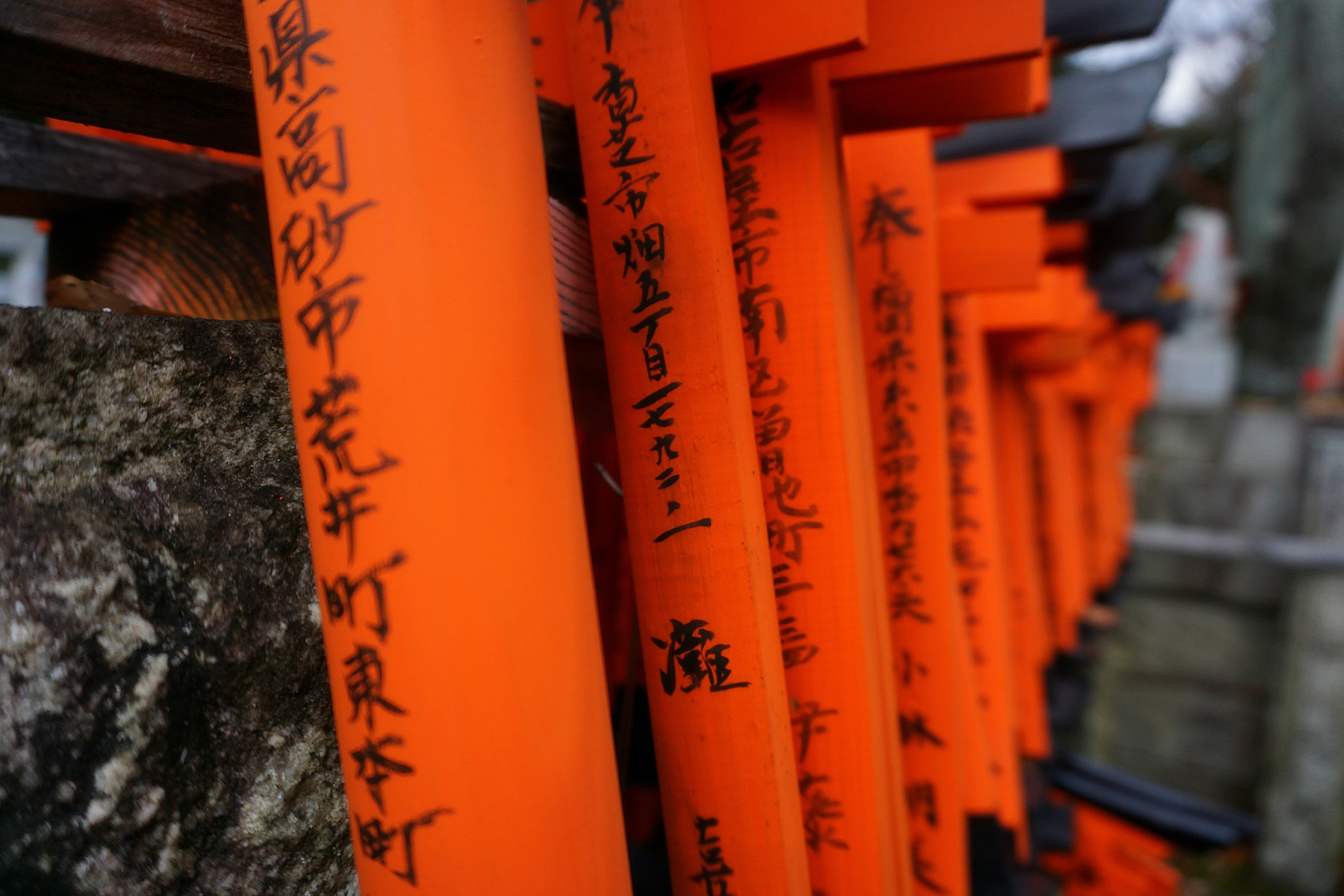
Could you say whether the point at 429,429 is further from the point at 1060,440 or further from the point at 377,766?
the point at 1060,440

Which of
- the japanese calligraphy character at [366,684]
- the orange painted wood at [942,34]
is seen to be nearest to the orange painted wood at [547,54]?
the orange painted wood at [942,34]

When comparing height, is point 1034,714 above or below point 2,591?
below

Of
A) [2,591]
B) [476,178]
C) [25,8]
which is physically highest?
[25,8]

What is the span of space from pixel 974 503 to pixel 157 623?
2.68 meters

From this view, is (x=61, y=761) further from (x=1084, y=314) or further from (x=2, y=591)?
(x=1084, y=314)

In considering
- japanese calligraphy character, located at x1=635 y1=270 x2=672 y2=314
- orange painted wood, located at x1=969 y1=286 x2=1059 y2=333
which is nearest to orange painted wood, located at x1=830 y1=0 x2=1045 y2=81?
japanese calligraphy character, located at x1=635 y1=270 x2=672 y2=314

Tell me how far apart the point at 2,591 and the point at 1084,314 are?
5594 millimetres

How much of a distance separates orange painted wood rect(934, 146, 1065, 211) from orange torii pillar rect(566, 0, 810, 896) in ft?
9.09

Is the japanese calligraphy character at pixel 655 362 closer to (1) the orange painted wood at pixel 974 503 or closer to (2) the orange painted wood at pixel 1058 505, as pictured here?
(1) the orange painted wood at pixel 974 503

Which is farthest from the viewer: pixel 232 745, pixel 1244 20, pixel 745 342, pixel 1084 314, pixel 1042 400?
pixel 1244 20

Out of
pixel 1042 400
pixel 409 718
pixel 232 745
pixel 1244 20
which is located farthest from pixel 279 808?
pixel 1244 20

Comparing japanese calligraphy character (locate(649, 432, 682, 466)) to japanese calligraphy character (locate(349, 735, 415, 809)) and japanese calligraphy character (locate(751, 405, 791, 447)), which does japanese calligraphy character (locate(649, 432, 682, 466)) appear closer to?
japanese calligraphy character (locate(751, 405, 791, 447))

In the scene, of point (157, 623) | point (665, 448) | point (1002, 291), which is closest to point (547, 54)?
point (665, 448)

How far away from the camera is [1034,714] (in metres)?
5.42
